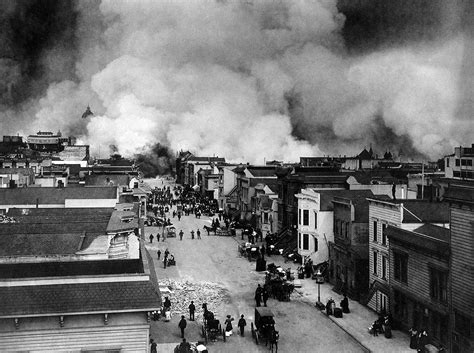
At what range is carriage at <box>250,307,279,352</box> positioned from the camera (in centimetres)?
2825

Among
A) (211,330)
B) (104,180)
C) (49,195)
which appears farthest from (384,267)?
(104,180)

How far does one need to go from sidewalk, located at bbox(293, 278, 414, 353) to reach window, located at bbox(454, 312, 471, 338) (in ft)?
10.9

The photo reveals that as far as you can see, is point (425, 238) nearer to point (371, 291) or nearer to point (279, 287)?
point (371, 291)

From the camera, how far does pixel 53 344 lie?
19375mm

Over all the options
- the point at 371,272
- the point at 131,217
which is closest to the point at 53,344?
the point at 131,217

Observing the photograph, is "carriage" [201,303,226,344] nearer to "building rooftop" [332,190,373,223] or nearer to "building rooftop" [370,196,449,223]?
"building rooftop" [370,196,449,223]

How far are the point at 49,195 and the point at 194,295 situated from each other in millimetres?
21510

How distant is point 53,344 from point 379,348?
1729 centimetres

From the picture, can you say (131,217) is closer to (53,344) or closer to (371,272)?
(53,344)

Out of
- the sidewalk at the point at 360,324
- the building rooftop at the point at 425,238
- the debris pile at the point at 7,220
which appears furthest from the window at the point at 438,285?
the debris pile at the point at 7,220

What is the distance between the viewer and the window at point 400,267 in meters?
32.5

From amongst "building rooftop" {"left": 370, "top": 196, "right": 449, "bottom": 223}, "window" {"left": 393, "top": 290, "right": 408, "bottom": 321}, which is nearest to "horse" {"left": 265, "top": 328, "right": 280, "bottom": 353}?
"window" {"left": 393, "top": 290, "right": 408, "bottom": 321}

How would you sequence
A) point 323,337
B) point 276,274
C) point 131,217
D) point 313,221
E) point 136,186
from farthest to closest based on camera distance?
point 136,186, point 313,221, point 276,274, point 131,217, point 323,337

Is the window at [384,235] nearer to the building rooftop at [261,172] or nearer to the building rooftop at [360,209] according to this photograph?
the building rooftop at [360,209]
